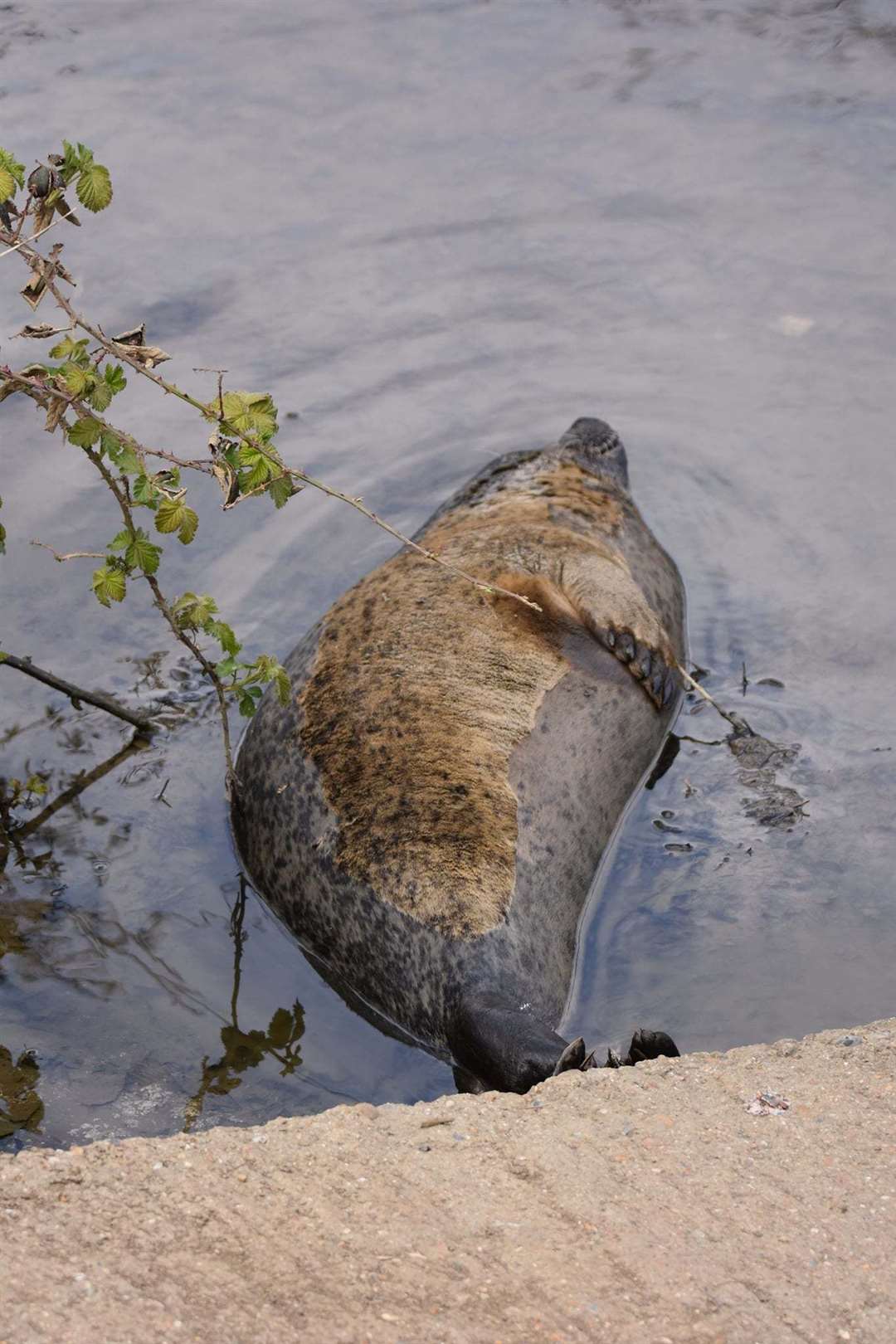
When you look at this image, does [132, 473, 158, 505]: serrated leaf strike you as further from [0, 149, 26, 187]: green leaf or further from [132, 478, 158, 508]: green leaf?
[0, 149, 26, 187]: green leaf

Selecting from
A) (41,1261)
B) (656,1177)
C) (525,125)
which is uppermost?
(525,125)

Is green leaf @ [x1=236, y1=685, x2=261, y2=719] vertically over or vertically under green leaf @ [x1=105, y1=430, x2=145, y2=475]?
under

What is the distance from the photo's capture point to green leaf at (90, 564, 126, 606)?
185 inches

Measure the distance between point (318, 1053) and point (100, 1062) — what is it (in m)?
0.67

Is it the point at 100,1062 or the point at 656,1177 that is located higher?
the point at 656,1177

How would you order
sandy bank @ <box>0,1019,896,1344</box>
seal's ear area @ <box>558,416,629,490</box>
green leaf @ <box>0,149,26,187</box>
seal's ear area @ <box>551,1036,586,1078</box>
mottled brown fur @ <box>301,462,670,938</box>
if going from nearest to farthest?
1. sandy bank @ <box>0,1019,896,1344</box>
2. seal's ear area @ <box>551,1036,586,1078</box>
3. green leaf @ <box>0,149,26,187</box>
4. mottled brown fur @ <box>301,462,670,938</box>
5. seal's ear area @ <box>558,416,629,490</box>

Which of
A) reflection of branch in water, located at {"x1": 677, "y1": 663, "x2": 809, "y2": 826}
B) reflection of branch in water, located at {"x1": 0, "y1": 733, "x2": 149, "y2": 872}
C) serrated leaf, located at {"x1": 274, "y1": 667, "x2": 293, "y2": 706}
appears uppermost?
serrated leaf, located at {"x1": 274, "y1": 667, "x2": 293, "y2": 706}

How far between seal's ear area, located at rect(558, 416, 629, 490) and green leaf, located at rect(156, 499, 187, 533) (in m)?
3.06

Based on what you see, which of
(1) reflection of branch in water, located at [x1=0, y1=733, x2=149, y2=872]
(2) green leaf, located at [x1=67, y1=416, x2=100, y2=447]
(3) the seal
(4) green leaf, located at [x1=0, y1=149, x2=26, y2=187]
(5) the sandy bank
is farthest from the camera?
(1) reflection of branch in water, located at [x1=0, y1=733, x2=149, y2=872]

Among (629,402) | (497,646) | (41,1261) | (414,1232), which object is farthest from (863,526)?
(41,1261)

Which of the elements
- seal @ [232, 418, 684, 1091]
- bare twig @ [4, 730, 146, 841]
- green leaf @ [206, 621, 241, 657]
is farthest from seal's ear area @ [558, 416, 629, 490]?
green leaf @ [206, 621, 241, 657]

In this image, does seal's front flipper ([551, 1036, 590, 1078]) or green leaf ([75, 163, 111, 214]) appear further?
green leaf ([75, 163, 111, 214])

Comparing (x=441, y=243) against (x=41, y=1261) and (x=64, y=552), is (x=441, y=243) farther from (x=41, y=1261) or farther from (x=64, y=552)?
(x=41, y=1261)

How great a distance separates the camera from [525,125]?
32.1ft
